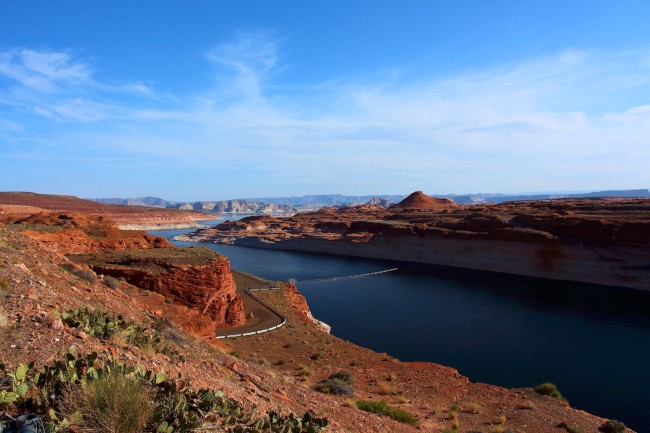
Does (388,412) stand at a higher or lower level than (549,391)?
higher

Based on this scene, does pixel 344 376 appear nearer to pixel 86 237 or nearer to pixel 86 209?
pixel 86 237

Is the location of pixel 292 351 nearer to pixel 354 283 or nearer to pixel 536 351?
pixel 536 351

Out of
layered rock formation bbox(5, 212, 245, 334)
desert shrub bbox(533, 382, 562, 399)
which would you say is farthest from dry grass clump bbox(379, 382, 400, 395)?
layered rock formation bbox(5, 212, 245, 334)

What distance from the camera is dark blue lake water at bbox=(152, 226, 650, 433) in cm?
1800

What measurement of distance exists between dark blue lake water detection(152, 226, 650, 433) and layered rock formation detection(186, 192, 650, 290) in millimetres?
2779

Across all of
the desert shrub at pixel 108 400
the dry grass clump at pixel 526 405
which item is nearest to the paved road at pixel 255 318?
the dry grass clump at pixel 526 405

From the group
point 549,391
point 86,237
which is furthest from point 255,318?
point 549,391

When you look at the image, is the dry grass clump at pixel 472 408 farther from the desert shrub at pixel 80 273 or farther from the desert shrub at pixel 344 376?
the desert shrub at pixel 80 273

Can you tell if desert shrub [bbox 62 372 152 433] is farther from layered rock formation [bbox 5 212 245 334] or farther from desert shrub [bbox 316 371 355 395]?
layered rock formation [bbox 5 212 245 334]

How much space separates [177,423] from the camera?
3.70m

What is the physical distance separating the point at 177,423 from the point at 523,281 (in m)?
43.0

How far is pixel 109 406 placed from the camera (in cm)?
352

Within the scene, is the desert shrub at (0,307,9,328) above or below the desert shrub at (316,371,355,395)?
above

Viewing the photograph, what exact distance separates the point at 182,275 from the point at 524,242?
3898 centimetres
